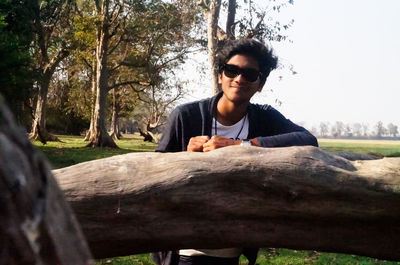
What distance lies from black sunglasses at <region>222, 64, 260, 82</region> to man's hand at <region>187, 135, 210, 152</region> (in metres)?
0.49

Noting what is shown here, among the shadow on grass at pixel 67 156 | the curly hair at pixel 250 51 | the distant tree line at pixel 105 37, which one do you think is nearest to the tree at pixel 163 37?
the distant tree line at pixel 105 37

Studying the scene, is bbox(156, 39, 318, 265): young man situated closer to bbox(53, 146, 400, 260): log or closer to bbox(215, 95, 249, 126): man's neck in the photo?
bbox(215, 95, 249, 126): man's neck

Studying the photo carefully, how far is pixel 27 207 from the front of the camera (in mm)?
523

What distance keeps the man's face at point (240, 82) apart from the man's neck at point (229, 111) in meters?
0.03

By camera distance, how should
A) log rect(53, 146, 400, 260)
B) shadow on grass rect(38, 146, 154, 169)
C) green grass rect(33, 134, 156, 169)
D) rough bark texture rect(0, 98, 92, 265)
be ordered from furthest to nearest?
green grass rect(33, 134, 156, 169) < shadow on grass rect(38, 146, 154, 169) < log rect(53, 146, 400, 260) < rough bark texture rect(0, 98, 92, 265)

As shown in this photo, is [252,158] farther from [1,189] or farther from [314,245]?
[1,189]

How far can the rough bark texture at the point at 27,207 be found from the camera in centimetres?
51

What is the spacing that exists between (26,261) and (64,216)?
0.24 ft

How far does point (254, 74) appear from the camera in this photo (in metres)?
2.75

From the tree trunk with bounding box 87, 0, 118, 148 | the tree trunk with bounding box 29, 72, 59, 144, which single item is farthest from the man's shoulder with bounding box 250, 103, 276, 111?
the tree trunk with bounding box 29, 72, 59, 144

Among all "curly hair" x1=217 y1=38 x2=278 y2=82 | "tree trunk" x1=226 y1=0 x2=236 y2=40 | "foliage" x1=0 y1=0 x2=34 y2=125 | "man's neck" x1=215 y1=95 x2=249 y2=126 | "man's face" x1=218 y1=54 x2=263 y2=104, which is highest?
"tree trunk" x1=226 y1=0 x2=236 y2=40

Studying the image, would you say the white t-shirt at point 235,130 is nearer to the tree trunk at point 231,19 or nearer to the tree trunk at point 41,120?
the tree trunk at point 231,19

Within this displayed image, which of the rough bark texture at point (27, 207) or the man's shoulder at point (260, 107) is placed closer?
the rough bark texture at point (27, 207)

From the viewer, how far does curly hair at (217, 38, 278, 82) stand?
2781 millimetres
